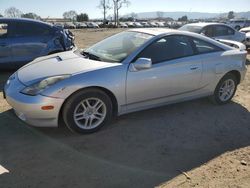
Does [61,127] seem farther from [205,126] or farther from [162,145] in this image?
[205,126]

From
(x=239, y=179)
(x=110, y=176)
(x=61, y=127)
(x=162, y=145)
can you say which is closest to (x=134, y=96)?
(x=162, y=145)

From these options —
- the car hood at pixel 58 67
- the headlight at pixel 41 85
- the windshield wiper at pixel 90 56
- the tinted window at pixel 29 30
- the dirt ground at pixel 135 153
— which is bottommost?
the dirt ground at pixel 135 153

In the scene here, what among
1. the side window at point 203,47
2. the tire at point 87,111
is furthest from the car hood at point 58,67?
the side window at point 203,47

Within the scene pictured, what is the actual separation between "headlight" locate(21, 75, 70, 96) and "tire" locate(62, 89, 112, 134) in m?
0.30

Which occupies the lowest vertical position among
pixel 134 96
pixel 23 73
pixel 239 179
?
pixel 239 179

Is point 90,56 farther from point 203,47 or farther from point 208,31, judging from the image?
point 208,31

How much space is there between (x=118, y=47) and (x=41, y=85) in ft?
5.12

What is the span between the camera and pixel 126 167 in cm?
360

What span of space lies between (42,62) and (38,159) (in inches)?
73.3

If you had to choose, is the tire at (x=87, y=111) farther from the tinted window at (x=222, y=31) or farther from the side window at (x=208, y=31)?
the tinted window at (x=222, y=31)

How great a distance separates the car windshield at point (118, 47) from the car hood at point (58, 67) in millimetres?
243

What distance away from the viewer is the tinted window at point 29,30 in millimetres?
7957

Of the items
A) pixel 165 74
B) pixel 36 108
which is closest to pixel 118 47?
pixel 165 74

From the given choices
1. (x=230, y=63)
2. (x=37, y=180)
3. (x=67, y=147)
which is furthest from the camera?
(x=230, y=63)
